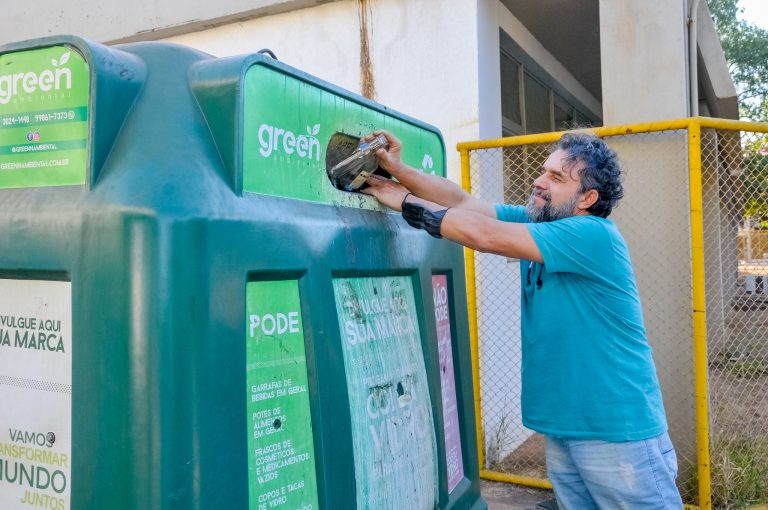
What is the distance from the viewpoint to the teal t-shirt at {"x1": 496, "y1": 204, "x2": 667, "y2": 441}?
7.34ft

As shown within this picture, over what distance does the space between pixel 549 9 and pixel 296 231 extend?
5641mm

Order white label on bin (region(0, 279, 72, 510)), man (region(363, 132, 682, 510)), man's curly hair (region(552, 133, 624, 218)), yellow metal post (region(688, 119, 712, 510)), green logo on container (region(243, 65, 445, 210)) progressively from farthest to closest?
1. yellow metal post (region(688, 119, 712, 510))
2. man's curly hair (region(552, 133, 624, 218))
3. man (region(363, 132, 682, 510))
4. green logo on container (region(243, 65, 445, 210))
5. white label on bin (region(0, 279, 72, 510))

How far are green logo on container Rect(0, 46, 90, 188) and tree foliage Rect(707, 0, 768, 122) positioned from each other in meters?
32.9

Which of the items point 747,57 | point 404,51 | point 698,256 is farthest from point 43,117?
point 747,57

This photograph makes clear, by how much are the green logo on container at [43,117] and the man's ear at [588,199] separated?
1.66 metres

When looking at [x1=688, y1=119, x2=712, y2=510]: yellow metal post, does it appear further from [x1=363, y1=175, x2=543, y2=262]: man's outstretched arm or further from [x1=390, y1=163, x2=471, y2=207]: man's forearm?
[x1=363, y1=175, x2=543, y2=262]: man's outstretched arm

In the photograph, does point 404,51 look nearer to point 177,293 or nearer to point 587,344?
point 587,344

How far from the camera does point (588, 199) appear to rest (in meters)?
2.44

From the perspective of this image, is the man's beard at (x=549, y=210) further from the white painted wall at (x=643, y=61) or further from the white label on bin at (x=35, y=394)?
the white painted wall at (x=643, y=61)

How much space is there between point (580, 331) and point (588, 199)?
18.9 inches

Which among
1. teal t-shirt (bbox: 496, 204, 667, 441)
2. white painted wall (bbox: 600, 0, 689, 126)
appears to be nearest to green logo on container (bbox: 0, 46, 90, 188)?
teal t-shirt (bbox: 496, 204, 667, 441)

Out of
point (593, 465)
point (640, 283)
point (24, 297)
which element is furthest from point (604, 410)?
point (640, 283)

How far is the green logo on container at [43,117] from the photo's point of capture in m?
1.43

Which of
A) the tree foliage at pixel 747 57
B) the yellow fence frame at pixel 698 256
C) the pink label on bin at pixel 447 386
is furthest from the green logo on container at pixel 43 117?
the tree foliage at pixel 747 57
